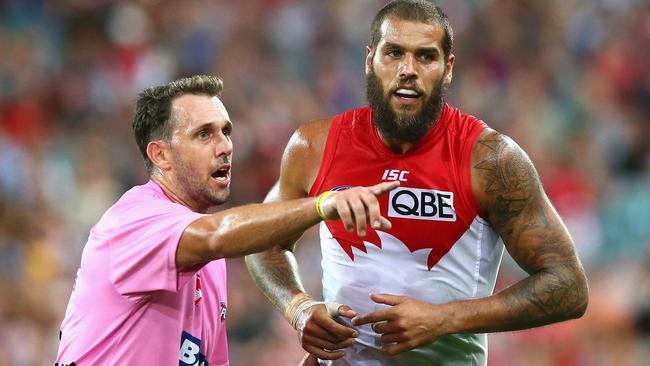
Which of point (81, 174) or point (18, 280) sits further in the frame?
point (81, 174)

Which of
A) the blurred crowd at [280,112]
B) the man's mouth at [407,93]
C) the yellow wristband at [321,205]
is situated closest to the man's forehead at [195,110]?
the man's mouth at [407,93]

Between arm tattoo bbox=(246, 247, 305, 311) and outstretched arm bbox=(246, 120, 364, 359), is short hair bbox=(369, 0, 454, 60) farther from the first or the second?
arm tattoo bbox=(246, 247, 305, 311)

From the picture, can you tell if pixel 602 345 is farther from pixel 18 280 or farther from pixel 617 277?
pixel 18 280

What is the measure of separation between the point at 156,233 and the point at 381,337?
3.45ft

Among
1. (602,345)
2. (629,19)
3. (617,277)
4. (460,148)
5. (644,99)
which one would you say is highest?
(629,19)

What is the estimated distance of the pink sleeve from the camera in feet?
13.9

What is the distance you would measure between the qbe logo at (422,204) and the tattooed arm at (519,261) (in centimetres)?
14

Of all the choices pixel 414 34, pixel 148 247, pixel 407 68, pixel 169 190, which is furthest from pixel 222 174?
pixel 414 34

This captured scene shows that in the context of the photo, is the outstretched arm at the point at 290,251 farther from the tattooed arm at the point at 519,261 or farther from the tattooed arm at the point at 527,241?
the tattooed arm at the point at 527,241

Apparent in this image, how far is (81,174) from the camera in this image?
10.9 metres

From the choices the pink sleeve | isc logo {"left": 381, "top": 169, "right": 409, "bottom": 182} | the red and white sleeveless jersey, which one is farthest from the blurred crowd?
the pink sleeve

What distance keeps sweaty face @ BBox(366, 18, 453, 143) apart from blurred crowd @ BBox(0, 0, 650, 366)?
4656 millimetres

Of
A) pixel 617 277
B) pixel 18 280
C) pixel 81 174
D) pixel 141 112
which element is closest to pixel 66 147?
pixel 81 174

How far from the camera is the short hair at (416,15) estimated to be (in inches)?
189
